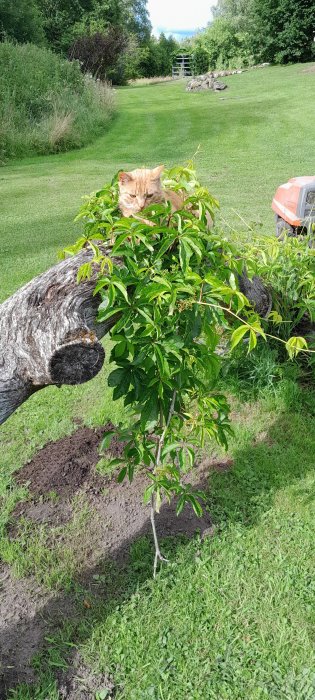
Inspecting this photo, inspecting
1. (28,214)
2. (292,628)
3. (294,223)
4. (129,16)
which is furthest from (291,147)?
(129,16)

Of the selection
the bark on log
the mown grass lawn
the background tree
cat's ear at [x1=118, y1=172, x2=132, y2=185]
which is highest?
the background tree

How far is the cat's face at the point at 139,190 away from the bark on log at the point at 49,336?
0.28 meters

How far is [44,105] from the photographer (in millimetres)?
14703

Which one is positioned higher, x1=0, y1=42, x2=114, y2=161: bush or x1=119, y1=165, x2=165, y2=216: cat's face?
x1=0, y1=42, x2=114, y2=161: bush

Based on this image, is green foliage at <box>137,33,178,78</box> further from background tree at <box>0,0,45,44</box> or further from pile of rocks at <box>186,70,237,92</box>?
background tree at <box>0,0,45,44</box>

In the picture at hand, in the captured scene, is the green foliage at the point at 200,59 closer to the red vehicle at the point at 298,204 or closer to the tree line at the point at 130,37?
the tree line at the point at 130,37

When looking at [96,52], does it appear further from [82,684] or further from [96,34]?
[82,684]

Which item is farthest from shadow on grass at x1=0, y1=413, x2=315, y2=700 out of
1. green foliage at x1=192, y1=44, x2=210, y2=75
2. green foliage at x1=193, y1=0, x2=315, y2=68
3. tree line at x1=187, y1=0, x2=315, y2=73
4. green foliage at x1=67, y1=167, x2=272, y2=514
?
green foliage at x1=192, y1=44, x2=210, y2=75

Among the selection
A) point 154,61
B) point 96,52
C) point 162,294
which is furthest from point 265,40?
point 162,294

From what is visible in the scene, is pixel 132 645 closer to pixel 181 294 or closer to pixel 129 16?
pixel 181 294

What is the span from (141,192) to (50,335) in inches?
28.2

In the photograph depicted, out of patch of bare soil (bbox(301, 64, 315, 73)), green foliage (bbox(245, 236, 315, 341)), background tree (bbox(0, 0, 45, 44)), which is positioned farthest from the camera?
patch of bare soil (bbox(301, 64, 315, 73))

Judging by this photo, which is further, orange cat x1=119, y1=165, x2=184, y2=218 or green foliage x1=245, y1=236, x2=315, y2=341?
green foliage x1=245, y1=236, x2=315, y2=341

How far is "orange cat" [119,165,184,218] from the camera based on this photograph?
6.42ft
